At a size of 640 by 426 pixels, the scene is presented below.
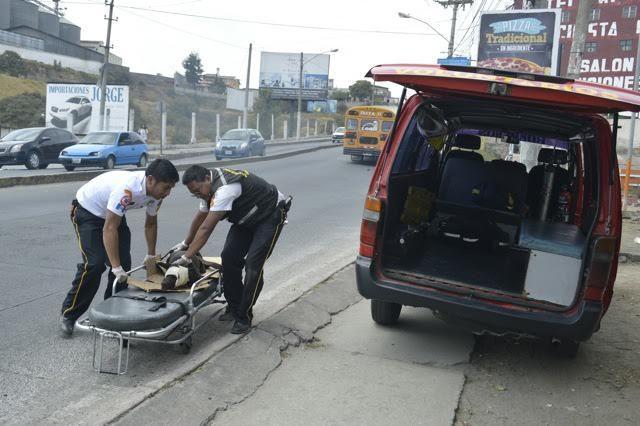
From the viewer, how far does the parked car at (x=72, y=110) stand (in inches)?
1480

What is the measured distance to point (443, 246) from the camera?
22.1 feet

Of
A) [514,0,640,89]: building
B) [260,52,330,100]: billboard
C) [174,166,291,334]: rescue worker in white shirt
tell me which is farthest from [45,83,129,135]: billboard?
[514,0,640,89]: building

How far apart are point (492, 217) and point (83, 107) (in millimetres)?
34810

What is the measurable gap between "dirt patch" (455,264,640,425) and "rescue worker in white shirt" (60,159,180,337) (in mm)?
2669

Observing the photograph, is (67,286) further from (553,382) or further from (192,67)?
(192,67)

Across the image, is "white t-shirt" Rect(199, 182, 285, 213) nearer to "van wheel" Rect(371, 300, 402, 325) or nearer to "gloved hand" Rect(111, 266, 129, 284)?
"gloved hand" Rect(111, 266, 129, 284)

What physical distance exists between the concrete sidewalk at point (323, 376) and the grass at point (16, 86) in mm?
47573

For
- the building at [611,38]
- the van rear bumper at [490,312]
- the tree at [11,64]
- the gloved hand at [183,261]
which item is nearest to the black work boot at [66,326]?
the gloved hand at [183,261]

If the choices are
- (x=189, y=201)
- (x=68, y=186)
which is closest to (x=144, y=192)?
(x=189, y=201)

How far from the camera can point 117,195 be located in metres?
4.91

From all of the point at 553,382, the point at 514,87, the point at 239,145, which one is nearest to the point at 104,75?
the point at 239,145

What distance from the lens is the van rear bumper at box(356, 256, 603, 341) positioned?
4488mm

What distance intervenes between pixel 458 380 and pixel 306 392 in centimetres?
114

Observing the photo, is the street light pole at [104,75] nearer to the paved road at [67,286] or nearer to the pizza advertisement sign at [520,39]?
the paved road at [67,286]
